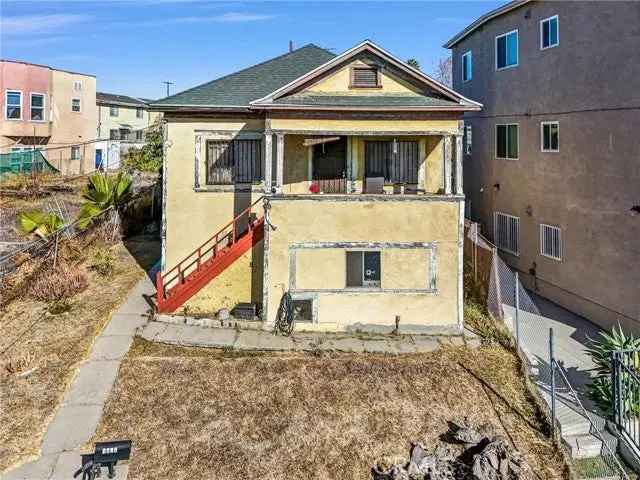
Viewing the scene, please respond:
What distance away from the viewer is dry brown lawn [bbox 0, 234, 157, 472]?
8609 millimetres

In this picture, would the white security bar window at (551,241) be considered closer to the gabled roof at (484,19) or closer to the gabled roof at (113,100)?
the gabled roof at (484,19)

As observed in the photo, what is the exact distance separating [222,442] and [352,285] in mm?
5535

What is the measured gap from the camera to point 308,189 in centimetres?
1461

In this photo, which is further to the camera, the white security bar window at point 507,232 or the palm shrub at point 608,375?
the white security bar window at point 507,232

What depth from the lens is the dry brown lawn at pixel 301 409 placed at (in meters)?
8.18

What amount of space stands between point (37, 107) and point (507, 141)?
99.1 ft

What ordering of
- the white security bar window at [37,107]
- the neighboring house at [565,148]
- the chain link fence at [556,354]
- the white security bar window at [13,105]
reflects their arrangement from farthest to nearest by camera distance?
the white security bar window at [37,107] → the white security bar window at [13,105] → the neighboring house at [565,148] → the chain link fence at [556,354]

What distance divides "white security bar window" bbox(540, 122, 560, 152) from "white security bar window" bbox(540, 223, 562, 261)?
8.68ft

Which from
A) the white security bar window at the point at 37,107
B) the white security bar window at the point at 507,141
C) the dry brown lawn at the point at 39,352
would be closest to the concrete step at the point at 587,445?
the dry brown lawn at the point at 39,352

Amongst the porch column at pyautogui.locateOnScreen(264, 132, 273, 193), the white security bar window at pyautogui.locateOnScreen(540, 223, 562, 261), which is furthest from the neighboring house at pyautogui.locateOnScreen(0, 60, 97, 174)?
the white security bar window at pyautogui.locateOnScreen(540, 223, 562, 261)

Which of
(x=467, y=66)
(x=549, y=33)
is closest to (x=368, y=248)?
(x=549, y=33)

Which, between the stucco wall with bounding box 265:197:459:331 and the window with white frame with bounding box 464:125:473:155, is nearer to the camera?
the stucco wall with bounding box 265:197:459:331

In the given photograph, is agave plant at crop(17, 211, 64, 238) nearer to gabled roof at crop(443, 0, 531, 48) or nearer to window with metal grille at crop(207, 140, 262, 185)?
window with metal grille at crop(207, 140, 262, 185)

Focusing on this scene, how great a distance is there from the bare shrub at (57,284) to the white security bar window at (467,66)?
58.5ft
